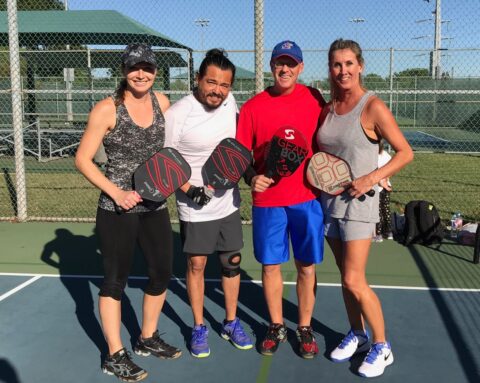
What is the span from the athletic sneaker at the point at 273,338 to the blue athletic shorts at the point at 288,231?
0.50 meters

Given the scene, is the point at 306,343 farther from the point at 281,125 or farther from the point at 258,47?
the point at 258,47

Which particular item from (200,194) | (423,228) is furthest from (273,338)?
(423,228)

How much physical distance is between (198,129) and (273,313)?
1.38m

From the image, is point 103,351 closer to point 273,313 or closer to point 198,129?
point 273,313

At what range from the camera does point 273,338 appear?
3691mm

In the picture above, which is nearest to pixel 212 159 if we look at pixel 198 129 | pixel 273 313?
pixel 198 129

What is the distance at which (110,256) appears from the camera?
3.25m

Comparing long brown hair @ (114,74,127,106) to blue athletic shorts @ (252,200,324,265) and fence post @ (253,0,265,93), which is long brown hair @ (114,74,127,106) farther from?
fence post @ (253,0,265,93)

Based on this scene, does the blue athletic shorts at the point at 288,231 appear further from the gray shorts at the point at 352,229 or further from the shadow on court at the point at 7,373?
the shadow on court at the point at 7,373

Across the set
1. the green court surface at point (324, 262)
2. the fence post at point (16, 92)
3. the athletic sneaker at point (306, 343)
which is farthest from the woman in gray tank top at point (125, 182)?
the fence post at point (16, 92)

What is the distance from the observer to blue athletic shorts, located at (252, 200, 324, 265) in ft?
11.3

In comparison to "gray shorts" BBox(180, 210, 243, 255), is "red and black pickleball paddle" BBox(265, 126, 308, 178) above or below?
above

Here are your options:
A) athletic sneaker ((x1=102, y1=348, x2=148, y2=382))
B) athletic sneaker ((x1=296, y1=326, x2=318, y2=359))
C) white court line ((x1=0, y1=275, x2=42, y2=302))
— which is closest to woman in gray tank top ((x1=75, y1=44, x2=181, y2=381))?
athletic sneaker ((x1=102, y1=348, x2=148, y2=382))

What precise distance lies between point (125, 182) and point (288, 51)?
127 centimetres
